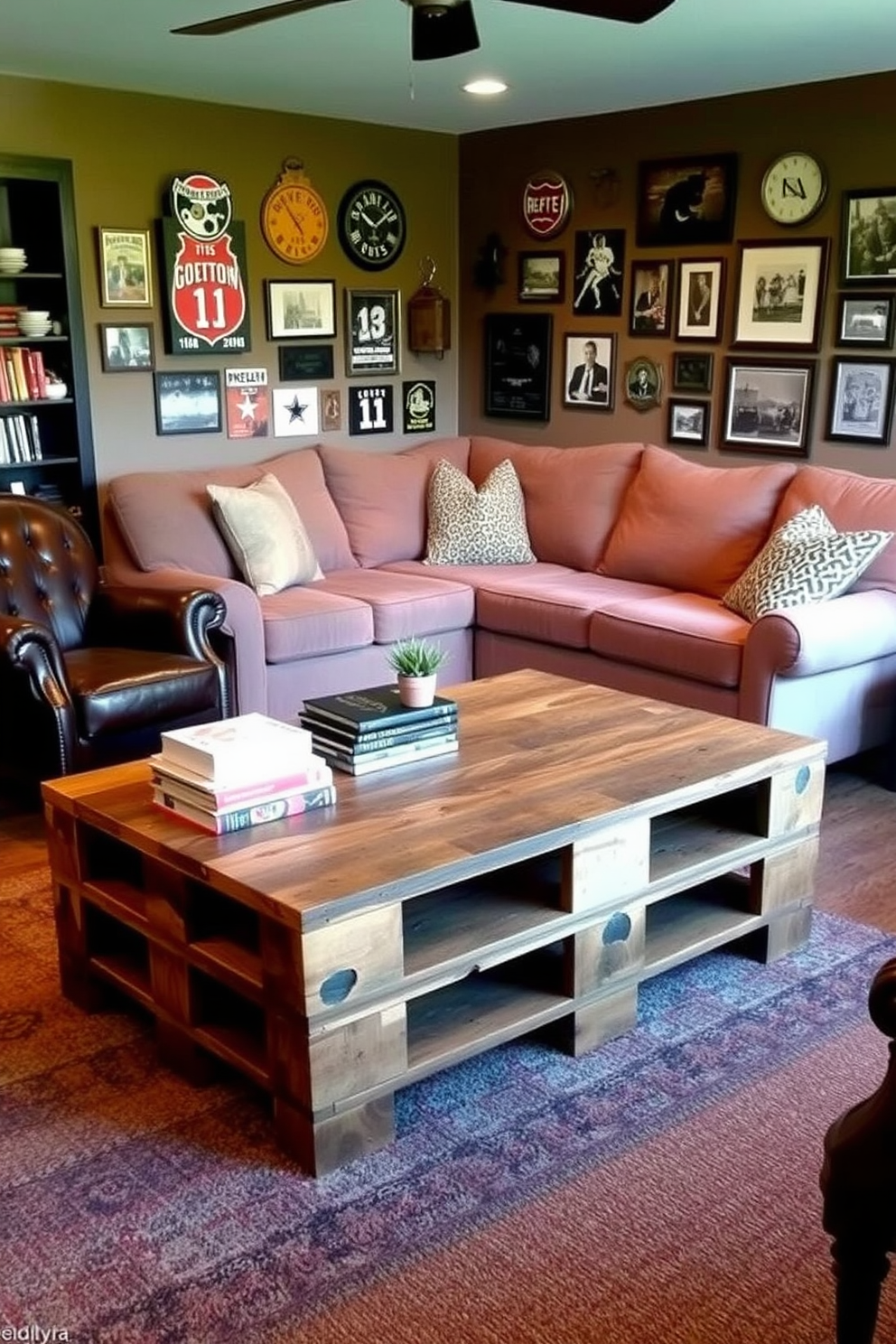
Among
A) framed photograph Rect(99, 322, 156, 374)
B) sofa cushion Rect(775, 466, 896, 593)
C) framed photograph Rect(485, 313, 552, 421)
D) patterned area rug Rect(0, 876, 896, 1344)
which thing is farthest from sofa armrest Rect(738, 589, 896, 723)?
framed photograph Rect(99, 322, 156, 374)

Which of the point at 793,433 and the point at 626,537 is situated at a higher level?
the point at 793,433

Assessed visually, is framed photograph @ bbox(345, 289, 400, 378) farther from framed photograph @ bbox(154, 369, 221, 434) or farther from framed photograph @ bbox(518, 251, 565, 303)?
framed photograph @ bbox(154, 369, 221, 434)

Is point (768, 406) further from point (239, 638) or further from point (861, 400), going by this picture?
point (239, 638)

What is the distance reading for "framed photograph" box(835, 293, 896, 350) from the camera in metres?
4.64

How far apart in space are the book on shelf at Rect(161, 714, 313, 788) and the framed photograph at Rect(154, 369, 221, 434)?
302 cm

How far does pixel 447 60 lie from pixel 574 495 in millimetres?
1730

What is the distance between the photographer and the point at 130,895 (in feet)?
8.41

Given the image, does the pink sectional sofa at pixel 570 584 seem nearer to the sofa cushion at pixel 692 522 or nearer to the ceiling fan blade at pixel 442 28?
the sofa cushion at pixel 692 522

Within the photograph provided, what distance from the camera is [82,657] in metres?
4.05

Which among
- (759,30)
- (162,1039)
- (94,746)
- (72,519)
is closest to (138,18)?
(72,519)

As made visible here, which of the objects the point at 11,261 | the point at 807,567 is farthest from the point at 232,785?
the point at 11,261

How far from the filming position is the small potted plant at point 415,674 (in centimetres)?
275

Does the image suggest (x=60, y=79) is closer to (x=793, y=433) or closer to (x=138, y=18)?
(x=138, y=18)

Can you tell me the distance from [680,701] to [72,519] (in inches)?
85.1
